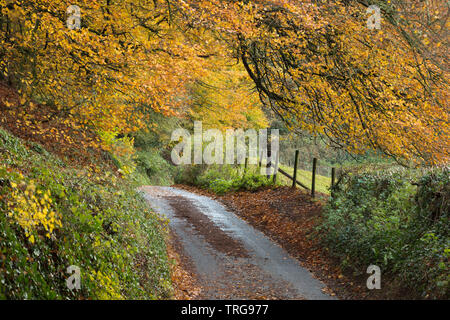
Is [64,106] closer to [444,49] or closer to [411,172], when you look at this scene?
[411,172]

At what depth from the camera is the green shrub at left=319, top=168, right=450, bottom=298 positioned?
7664 millimetres

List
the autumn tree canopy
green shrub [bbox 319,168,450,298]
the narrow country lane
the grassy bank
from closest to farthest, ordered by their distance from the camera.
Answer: the grassy bank < green shrub [bbox 319,168,450,298] < the narrow country lane < the autumn tree canopy

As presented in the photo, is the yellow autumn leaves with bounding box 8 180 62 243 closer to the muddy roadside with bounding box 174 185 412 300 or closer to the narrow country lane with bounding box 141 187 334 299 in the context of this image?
the narrow country lane with bounding box 141 187 334 299

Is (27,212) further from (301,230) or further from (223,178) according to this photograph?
(223,178)

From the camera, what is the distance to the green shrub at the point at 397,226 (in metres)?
7.66

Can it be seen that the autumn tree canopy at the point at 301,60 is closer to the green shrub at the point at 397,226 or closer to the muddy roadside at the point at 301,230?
the green shrub at the point at 397,226

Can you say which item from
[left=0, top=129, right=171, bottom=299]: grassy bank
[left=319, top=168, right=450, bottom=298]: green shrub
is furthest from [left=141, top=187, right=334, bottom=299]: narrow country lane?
[left=319, top=168, right=450, bottom=298]: green shrub

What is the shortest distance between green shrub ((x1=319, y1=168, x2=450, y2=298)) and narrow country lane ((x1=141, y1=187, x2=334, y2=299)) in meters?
1.31

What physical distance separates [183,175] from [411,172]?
19737 millimetres

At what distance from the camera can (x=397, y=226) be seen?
946 cm

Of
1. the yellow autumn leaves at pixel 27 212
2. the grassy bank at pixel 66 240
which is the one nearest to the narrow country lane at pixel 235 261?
the grassy bank at pixel 66 240

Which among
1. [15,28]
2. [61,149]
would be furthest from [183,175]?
[15,28]

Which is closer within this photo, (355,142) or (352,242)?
(352,242)

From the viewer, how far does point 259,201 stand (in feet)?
59.1
